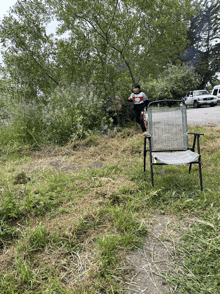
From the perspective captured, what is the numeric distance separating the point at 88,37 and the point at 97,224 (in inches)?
299

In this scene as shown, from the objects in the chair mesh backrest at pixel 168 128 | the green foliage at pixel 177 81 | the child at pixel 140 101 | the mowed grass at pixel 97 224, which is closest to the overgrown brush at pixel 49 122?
the child at pixel 140 101

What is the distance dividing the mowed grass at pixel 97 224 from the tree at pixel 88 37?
16.2ft

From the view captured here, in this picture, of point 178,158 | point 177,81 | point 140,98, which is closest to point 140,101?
point 140,98

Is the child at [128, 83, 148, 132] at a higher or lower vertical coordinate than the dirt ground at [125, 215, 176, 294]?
higher

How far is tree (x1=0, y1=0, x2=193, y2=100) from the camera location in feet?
26.2

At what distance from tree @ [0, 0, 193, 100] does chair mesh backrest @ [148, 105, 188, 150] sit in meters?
4.32

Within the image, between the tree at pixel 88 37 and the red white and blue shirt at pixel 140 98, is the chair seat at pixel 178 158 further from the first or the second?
the tree at pixel 88 37

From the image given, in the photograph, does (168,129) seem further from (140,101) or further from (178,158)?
(140,101)

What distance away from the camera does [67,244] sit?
218cm

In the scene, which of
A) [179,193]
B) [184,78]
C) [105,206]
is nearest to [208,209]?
[179,193]

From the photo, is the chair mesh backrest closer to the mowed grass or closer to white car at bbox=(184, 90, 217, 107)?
the mowed grass

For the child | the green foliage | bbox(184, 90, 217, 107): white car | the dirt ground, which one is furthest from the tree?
the green foliage

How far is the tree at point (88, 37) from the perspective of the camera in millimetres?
7984

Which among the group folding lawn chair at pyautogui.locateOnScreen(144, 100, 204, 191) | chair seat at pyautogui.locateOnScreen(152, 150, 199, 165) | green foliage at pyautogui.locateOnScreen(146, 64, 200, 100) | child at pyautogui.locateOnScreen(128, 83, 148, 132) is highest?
green foliage at pyautogui.locateOnScreen(146, 64, 200, 100)
